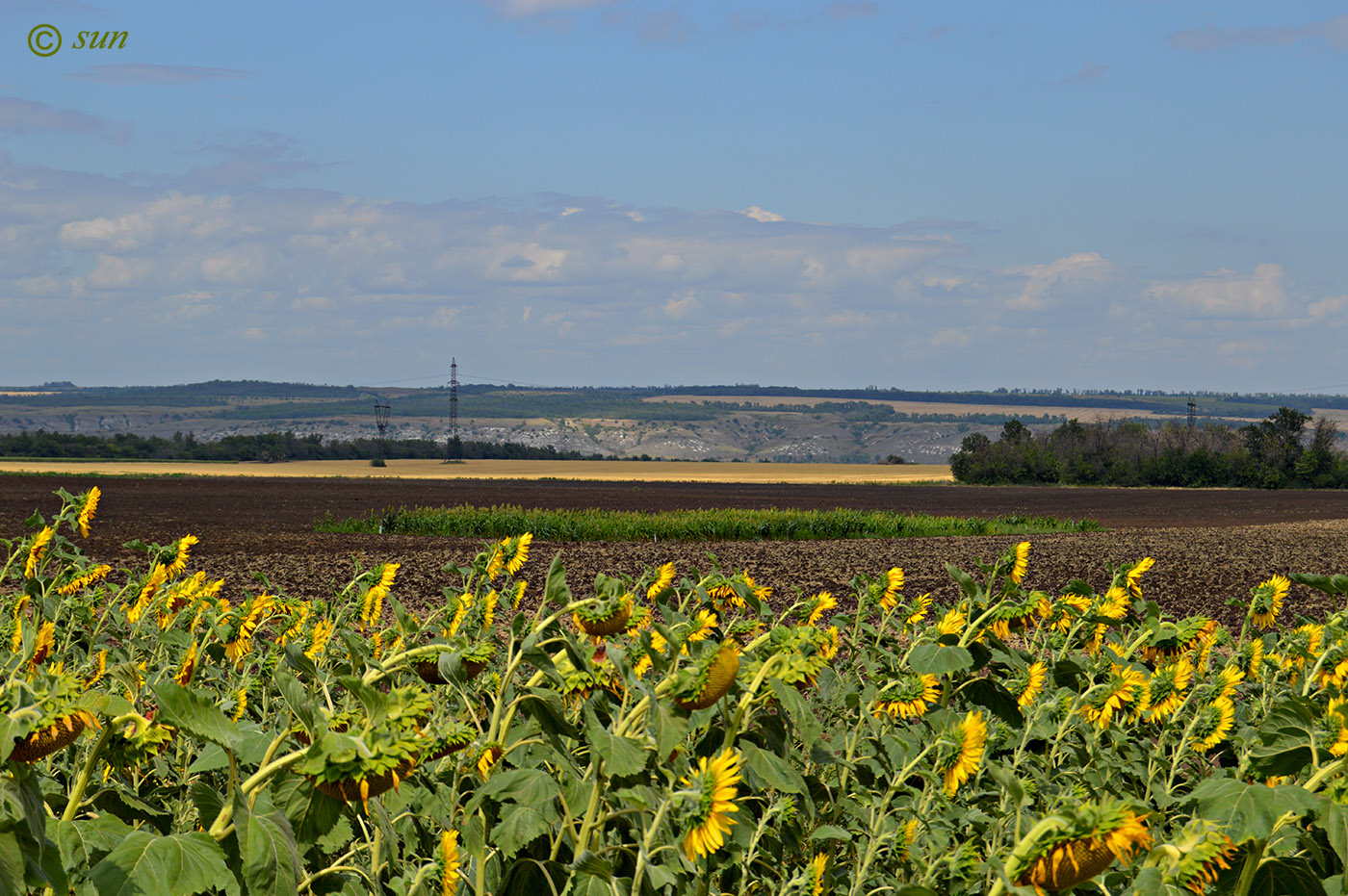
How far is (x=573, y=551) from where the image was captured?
77.8 ft

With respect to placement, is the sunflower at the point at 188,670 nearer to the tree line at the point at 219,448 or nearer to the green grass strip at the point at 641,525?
the green grass strip at the point at 641,525

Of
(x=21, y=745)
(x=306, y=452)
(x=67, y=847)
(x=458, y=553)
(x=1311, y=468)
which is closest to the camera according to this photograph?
(x=21, y=745)

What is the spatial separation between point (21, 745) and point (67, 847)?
352 millimetres

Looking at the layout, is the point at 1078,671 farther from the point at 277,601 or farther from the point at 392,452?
the point at 392,452

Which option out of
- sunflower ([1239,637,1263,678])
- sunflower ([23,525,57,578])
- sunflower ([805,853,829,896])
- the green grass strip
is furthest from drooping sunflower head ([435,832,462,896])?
the green grass strip

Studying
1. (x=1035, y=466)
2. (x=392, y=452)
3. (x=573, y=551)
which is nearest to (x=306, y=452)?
(x=392, y=452)

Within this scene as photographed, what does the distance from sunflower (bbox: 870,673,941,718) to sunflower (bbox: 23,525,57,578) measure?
264 cm

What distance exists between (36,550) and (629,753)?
9.24ft

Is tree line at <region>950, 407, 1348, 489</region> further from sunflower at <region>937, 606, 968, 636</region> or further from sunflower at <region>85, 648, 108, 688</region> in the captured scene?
sunflower at <region>85, 648, 108, 688</region>

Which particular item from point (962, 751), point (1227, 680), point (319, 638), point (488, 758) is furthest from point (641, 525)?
point (488, 758)

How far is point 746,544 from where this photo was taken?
27656 mm

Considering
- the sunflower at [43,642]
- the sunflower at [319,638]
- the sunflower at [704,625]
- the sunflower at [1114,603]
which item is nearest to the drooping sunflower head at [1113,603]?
the sunflower at [1114,603]

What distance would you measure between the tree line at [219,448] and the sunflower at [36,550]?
10795cm

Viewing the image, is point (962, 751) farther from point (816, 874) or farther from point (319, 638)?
Result: point (319, 638)
